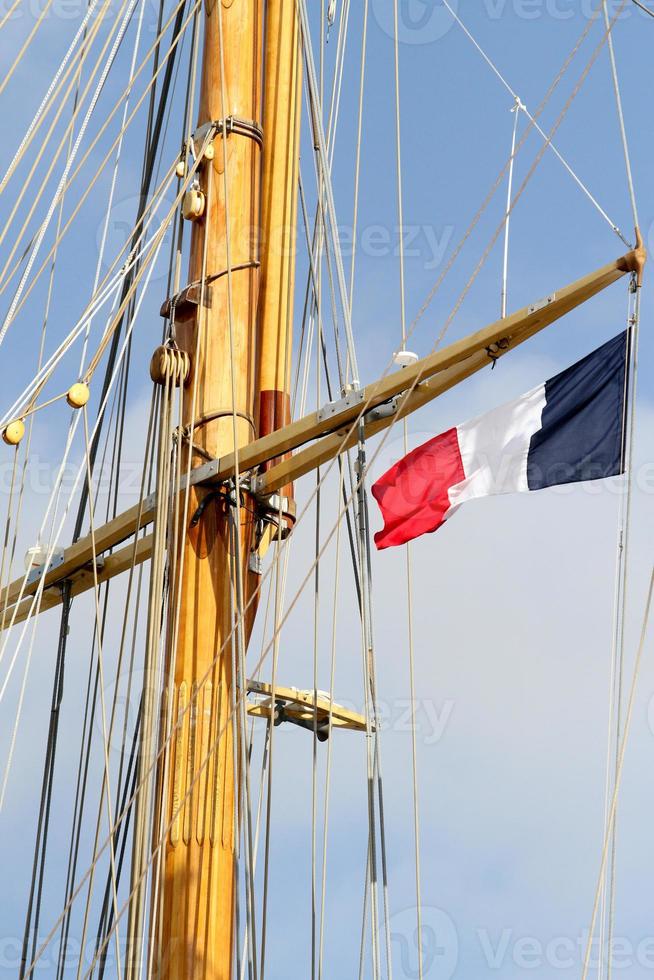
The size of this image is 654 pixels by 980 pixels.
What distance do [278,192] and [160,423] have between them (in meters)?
2.24

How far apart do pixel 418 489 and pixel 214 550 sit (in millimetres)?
1324

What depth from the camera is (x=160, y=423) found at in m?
10.6

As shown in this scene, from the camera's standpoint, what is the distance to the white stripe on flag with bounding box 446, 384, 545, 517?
33.0 ft

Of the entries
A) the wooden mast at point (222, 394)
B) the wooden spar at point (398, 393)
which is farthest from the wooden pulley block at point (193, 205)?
the wooden spar at point (398, 393)

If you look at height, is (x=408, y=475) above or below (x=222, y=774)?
above

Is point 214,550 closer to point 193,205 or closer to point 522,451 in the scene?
point 522,451

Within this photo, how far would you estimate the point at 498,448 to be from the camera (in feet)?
33.4

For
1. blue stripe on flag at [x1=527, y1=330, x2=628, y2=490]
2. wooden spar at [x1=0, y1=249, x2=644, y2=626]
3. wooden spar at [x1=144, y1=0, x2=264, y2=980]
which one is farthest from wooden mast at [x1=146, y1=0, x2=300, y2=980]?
blue stripe on flag at [x1=527, y1=330, x2=628, y2=490]

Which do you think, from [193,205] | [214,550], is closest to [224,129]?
[193,205]

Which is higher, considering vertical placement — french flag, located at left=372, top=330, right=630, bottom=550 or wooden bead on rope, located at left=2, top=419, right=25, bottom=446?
wooden bead on rope, located at left=2, top=419, right=25, bottom=446

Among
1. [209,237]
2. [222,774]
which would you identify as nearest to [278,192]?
[209,237]

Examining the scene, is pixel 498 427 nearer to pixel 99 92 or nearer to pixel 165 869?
pixel 165 869

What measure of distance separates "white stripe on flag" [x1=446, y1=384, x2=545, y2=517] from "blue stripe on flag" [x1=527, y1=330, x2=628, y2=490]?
0.07 meters

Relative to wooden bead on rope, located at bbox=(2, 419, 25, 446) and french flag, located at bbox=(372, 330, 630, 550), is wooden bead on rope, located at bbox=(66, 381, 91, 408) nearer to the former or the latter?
wooden bead on rope, located at bbox=(2, 419, 25, 446)
